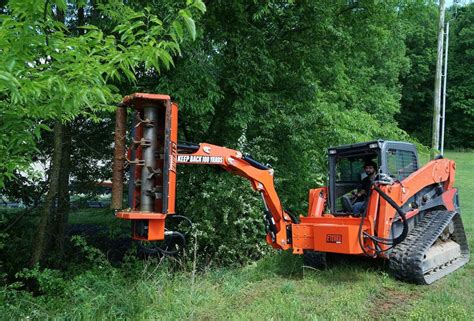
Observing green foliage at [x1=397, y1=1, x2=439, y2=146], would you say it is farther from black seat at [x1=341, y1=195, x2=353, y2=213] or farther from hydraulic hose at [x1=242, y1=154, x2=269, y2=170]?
hydraulic hose at [x1=242, y1=154, x2=269, y2=170]

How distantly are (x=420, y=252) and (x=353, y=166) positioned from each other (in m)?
2.07

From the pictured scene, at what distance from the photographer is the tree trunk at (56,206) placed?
32.4 ft

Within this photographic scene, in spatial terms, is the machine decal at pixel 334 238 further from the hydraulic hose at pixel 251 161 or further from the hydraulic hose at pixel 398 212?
the hydraulic hose at pixel 251 161

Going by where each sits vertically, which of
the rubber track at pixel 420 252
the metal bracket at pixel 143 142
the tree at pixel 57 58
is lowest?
the rubber track at pixel 420 252

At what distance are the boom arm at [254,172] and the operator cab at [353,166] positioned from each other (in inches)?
39.1

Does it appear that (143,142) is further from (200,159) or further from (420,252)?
(420,252)

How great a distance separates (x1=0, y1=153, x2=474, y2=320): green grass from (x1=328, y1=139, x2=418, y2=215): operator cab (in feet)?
3.59

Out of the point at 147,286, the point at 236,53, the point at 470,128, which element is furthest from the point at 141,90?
the point at 470,128

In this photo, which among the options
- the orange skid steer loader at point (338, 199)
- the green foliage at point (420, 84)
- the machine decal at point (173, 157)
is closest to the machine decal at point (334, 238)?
the orange skid steer loader at point (338, 199)

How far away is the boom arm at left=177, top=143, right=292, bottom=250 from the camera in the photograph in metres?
6.13

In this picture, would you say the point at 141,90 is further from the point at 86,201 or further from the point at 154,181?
the point at 154,181

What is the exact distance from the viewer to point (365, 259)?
Result: 8.27m

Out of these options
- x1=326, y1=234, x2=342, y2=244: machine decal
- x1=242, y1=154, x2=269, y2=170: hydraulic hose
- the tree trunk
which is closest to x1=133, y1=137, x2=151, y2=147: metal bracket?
x1=242, y1=154, x2=269, y2=170: hydraulic hose

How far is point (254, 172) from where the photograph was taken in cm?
717
